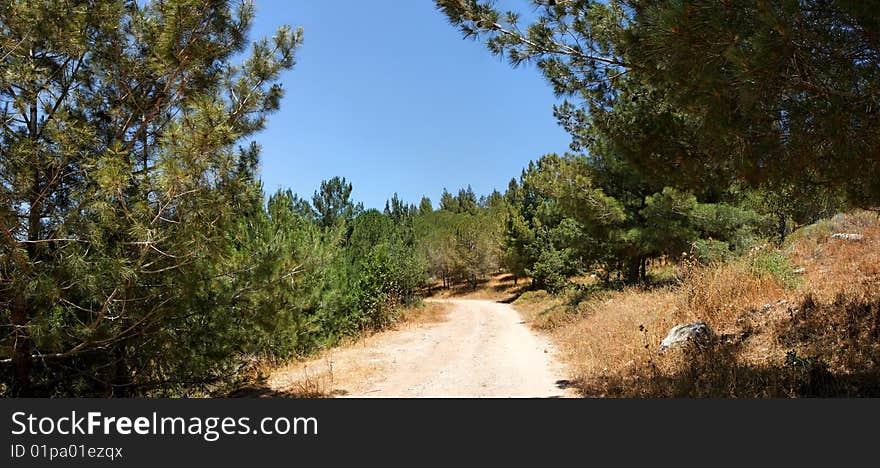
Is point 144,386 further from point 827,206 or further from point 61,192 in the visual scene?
point 827,206

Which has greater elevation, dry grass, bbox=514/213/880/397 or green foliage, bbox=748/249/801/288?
green foliage, bbox=748/249/801/288

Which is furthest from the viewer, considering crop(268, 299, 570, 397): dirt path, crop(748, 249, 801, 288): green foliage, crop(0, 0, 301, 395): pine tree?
crop(748, 249, 801, 288): green foliage

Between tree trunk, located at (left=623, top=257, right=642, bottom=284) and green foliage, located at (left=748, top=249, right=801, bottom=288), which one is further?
tree trunk, located at (left=623, top=257, right=642, bottom=284)

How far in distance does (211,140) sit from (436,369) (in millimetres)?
5770

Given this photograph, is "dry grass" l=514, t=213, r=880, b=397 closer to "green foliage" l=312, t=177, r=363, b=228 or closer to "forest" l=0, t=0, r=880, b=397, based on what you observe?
"forest" l=0, t=0, r=880, b=397

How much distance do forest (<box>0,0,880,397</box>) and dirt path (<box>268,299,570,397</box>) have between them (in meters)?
1.76

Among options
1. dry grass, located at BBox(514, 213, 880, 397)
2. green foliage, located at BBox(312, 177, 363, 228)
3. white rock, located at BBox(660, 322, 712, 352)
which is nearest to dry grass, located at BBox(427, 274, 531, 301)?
green foliage, located at BBox(312, 177, 363, 228)

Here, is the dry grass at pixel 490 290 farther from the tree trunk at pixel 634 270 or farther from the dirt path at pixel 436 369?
the dirt path at pixel 436 369

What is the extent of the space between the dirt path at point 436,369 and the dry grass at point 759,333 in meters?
0.73

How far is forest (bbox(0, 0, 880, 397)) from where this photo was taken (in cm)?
303

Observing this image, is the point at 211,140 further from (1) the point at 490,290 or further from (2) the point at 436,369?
(1) the point at 490,290

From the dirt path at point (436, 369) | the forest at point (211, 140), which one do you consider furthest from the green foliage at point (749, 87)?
the dirt path at point (436, 369)

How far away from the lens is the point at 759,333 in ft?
19.4

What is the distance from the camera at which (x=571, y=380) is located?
6648 millimetres
